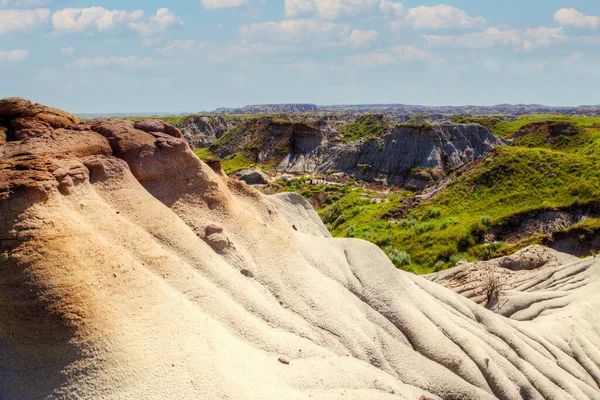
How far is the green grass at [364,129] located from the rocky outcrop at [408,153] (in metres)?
15.1

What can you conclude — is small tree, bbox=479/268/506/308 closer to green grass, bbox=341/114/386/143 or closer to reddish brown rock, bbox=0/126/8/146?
reddish brown rock, bbox=0/126/8/146

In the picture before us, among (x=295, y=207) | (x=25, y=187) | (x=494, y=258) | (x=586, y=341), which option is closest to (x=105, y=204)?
(x=25, y=187)

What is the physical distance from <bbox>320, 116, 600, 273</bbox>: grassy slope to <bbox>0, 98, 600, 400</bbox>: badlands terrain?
42.9 ft

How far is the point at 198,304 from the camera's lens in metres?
11.9

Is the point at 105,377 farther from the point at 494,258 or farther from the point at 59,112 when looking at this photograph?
the point at 494,258

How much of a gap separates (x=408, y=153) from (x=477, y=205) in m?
40.2

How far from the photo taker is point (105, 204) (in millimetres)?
12445

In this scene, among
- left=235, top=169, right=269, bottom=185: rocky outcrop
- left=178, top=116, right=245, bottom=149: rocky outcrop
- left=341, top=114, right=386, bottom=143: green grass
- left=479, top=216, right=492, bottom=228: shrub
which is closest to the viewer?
left=479, top=216, right=492, bottom=228: shrub

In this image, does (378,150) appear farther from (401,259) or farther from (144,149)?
(144,149)

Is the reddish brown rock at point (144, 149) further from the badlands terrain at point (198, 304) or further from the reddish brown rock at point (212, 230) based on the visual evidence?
the reddish brown rock at point (212, 230)

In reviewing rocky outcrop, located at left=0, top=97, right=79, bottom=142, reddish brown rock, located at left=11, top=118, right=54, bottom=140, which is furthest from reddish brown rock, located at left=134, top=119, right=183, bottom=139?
reddish brown rock, located at left=11, top=118, right=54, bottom=140

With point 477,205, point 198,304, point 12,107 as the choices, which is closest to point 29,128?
point 12,107

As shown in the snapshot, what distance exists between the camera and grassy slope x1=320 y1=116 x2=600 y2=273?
35.4 metres

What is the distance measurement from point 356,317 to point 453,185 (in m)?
36.5
